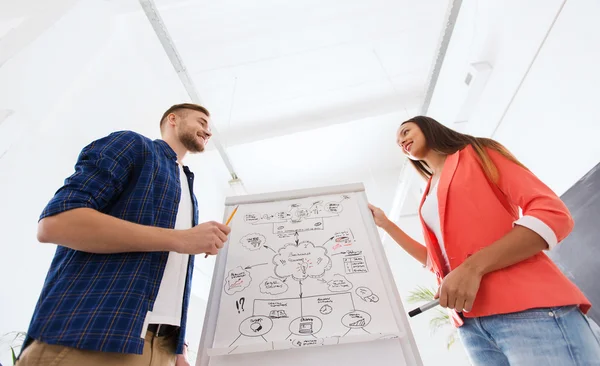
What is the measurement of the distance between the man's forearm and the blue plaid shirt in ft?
0.11

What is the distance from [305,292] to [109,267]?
0.67m

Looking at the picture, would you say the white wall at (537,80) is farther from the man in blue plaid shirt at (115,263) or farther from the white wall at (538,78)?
the man in blue plaid shirt at (115,263)

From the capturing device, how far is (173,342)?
1054 millimetres

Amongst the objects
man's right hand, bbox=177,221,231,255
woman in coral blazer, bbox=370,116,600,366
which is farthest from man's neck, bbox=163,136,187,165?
woman in coral blazer, bbox=370,116,600,366

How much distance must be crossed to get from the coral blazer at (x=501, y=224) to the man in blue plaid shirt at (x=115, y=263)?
86cm

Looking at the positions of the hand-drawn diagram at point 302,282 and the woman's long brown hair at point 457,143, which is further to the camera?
the woman's long brown hair at point 457,143

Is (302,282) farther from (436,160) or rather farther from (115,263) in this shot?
(436,160)

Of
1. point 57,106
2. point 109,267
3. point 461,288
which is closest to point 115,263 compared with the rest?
point 109,267

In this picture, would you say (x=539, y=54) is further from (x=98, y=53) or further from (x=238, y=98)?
(x=98, y=53)

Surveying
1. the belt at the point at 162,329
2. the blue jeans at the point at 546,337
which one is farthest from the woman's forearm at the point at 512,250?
the belt at the point at 162,329

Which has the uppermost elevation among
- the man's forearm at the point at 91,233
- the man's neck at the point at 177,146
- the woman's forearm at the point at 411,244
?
the man's neck at the point at 177,146

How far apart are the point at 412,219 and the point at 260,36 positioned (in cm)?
324

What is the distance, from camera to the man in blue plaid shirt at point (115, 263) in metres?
0.75

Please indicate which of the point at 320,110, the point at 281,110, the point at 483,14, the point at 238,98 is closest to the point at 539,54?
the point at 483,14
